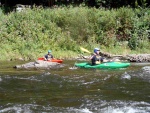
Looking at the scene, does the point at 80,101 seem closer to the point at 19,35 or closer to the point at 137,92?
the point at 137,92

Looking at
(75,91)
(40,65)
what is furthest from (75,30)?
(75,91)

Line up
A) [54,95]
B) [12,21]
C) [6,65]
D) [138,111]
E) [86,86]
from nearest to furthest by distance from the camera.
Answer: [138,111]
[54,95]
[86,86]
[6,65]
[12,21]

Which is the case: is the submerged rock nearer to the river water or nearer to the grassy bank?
the river water

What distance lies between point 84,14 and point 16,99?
11935 mm

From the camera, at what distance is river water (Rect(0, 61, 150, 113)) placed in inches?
253

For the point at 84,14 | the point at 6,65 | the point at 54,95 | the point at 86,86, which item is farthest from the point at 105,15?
the point at 54,95

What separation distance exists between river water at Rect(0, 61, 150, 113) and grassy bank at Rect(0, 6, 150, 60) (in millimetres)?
5326

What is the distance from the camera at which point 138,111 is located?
6141 millimetres

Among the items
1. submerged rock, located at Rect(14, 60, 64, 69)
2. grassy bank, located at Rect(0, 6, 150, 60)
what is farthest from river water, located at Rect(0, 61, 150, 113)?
grassy bank, located at Rect(0, 6, 150, 60)

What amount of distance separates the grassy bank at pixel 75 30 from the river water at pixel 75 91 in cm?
533

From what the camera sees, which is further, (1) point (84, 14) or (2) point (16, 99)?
(1) point (84, 14)

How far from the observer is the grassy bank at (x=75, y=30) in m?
16.8

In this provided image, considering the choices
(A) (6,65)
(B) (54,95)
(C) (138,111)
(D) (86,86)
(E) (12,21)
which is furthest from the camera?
(E) (12,21)

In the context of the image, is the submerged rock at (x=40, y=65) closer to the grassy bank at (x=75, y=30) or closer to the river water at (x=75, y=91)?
the river water at (x=75, y=91)
